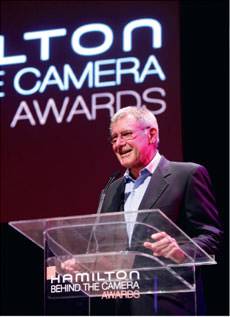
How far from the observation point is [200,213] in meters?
2.54

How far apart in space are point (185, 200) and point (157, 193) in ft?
0.36

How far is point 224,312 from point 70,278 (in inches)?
81.7

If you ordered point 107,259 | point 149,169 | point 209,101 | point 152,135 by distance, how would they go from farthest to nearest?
point 209,101
point 152,135
point 149,169
point 107,259

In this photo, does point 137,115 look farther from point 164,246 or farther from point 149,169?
point 164,246

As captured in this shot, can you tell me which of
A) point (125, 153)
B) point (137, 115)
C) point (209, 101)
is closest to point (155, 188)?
point (125, 153)

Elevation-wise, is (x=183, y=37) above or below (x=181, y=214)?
above

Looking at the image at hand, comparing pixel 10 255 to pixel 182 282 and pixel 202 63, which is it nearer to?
pixel 202 63

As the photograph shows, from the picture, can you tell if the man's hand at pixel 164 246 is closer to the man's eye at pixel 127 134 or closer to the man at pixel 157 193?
the man at pixel 157 193

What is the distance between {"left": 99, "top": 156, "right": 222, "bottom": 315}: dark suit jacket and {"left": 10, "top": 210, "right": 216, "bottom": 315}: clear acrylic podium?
0.30m

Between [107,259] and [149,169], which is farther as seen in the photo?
[149,169]

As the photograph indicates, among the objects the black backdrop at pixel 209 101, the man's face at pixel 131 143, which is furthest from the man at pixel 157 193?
the black backdrop at pixel 209 101

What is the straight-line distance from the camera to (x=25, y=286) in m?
4.70

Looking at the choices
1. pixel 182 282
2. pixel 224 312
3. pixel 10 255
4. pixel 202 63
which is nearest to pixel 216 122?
pixel 202 63

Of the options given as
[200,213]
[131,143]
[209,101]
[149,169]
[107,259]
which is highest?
[209,101]
